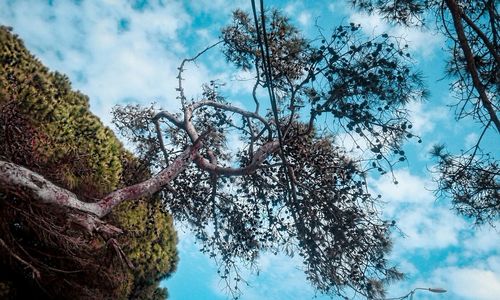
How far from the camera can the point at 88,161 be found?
19.0 feet

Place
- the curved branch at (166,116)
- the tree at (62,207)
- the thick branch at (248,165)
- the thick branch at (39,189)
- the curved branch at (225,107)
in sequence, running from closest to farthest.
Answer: the thick branch at (39,189) < the tree at (62,207) < the thick branch at (248,165) < the curved branch at (166,116) < the curved branch at (225,107)

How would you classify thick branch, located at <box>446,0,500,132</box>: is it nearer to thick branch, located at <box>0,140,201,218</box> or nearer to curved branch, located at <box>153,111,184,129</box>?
thick branch, located at <box>0,140,201,218</box>

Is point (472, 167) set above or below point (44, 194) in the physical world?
above

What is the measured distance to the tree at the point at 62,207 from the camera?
13.7ft

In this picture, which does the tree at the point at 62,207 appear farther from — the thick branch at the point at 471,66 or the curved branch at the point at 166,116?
→ the thick branch at the point at 471,66

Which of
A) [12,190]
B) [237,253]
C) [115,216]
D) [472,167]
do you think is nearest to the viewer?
[12,190]

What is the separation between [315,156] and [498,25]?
132 inches

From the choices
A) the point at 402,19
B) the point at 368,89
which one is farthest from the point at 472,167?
the point at 402,19

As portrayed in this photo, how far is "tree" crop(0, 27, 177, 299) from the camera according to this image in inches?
165

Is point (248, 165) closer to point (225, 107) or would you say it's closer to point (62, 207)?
point (225, 107)

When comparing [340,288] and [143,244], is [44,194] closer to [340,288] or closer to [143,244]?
[143,244]

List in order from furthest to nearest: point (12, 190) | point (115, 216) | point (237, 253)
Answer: point (237, 253) → point (115, 216) → point (12, 190)

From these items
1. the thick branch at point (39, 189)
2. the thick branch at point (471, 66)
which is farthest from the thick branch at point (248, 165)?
the thick branch at point (471, 66)

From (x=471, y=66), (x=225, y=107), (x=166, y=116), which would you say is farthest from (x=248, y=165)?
(x=471, y=66)
